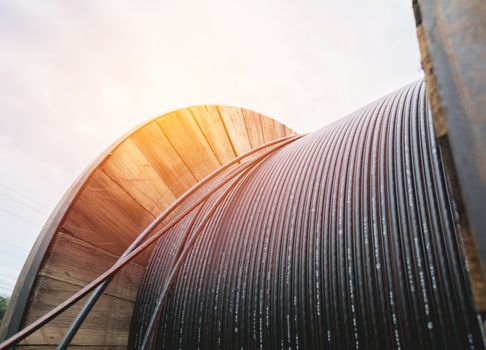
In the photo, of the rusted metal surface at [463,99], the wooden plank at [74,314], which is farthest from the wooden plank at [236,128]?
the rusted metal surface at [463,99]

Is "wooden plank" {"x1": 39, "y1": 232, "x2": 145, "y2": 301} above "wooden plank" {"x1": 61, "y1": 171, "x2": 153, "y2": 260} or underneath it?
underneath

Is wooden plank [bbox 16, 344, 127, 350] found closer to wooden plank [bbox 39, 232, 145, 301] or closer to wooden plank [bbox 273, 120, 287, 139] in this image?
wooden plank [bbox 39, 232, 145, 301]

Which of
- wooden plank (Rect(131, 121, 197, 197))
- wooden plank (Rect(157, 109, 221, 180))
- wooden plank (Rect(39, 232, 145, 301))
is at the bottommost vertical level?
wooden plank (Rect(39, 232, 145, 301))

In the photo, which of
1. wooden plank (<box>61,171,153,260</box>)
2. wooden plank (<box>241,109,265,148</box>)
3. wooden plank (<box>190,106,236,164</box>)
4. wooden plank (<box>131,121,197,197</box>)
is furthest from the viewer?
wooden plank (<box>241,109,265,148</box>)

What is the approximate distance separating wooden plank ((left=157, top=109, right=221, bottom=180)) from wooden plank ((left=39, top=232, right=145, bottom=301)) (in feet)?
3.23

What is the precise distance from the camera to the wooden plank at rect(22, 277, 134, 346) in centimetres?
196

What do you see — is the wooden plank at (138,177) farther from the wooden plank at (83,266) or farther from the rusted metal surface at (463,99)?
the rusted metal surface at (463,99)

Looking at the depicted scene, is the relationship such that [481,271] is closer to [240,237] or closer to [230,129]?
[240,237]

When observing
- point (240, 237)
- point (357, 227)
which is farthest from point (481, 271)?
point (240, 237)

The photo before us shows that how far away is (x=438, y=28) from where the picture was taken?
657 mm

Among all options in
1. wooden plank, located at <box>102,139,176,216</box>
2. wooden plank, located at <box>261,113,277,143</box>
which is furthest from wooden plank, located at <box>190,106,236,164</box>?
wooden plank, located at <box>102,139,176,216</box>

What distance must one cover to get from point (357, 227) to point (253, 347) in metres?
0.78

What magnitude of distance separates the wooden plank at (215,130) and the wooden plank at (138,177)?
59cm

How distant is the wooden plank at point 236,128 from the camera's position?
3121 mm
